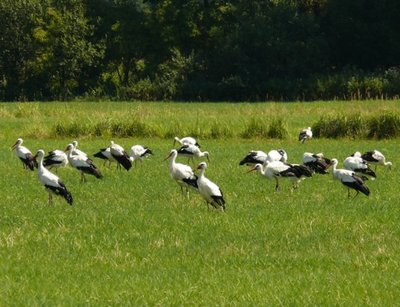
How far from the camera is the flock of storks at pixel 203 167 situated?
15164mm

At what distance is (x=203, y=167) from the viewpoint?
52.9 ft

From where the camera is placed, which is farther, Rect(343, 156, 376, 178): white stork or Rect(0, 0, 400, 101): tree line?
Rect(0, 0, 400, 101): tree line

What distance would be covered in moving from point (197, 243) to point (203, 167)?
4270mm

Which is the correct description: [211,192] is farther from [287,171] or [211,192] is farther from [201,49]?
[201,49]

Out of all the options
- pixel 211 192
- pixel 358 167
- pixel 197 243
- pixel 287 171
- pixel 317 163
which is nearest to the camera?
pixel 197 243

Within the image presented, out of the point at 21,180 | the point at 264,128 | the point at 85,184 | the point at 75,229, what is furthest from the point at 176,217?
the point at 264,128

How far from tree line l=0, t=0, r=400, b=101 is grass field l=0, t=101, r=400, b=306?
4097 centimetres

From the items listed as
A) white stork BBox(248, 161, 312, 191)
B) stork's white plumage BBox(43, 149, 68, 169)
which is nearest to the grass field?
white stork BBox(248, 161, 312, 191)

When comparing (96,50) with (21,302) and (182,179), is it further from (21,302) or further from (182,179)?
(21,302)

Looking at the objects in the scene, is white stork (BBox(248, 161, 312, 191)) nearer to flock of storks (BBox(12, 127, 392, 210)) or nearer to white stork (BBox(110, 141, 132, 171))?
flock of storks (BBox(12, 127, 392, 210))

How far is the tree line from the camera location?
65.1m

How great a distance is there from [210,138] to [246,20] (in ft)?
113

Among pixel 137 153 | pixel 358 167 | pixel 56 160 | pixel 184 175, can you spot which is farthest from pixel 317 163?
pixel 56 160

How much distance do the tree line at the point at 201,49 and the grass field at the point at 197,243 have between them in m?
41.0
